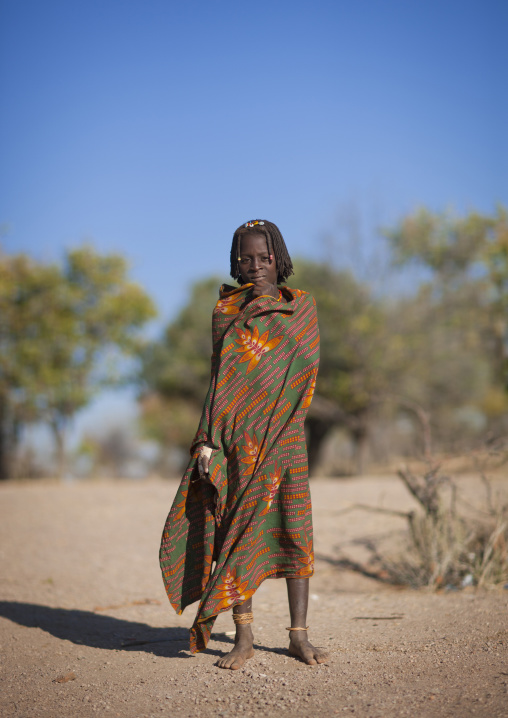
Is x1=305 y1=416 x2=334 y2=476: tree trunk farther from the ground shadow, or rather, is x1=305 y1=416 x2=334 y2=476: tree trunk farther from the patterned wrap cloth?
the patterned wrap cloth

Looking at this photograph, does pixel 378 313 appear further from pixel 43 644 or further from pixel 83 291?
pixel 43 644

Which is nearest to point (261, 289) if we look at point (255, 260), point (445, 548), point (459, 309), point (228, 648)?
point (255, 260)

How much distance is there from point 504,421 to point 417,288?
4.17 metres

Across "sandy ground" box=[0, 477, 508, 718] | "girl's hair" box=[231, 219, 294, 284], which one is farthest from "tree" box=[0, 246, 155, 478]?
"girl's hair" box=[231, 219, 294, 284]

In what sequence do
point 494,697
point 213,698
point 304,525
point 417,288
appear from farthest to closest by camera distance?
point 417,288 < point 304,525 < point 213,698 < point 494,697

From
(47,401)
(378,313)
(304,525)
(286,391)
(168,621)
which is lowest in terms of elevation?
(168,621)

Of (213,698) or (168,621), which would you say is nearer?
(213,698)

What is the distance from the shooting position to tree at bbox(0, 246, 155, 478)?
1541cm

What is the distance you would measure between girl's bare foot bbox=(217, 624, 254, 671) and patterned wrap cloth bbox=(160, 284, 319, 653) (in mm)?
126

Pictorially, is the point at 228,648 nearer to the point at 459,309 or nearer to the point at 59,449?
the point at 59,449

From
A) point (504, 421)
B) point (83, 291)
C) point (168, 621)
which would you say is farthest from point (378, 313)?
point (168, 621)

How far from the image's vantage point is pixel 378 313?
54.5 feet

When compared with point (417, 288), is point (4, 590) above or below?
below

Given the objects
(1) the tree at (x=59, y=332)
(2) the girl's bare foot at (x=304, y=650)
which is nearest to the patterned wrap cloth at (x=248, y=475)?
(2) the girl's bare foot at (x=304, y=650)
